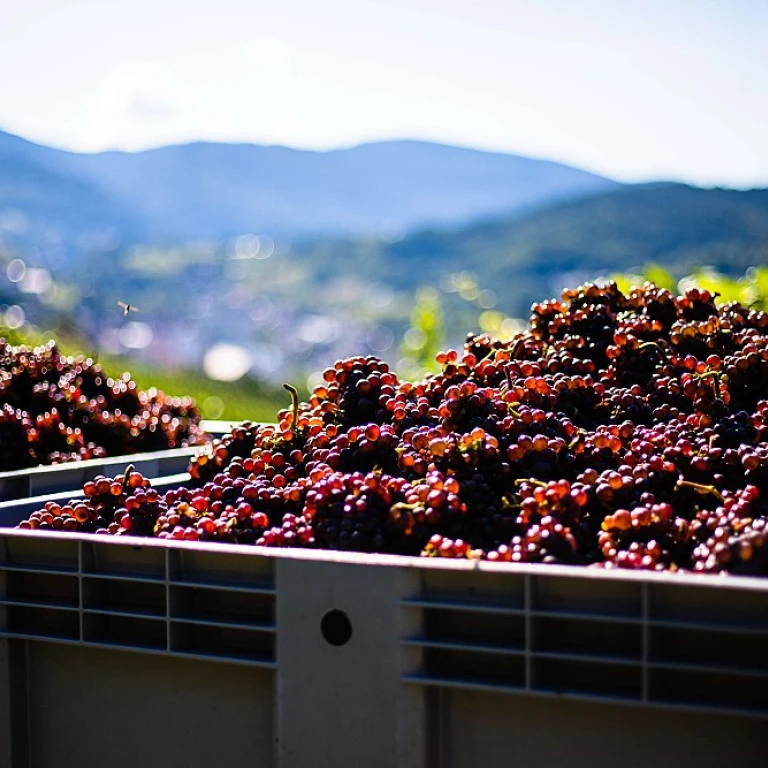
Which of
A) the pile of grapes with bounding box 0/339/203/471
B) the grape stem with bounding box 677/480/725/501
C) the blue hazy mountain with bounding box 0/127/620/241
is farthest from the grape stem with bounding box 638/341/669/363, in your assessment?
the blue hazy mountain with bounding box 0/127/620/241

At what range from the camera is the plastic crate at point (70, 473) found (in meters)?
2.31

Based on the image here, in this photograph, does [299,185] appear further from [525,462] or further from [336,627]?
[336,627]

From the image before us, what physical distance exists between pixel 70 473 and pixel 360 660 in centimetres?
129

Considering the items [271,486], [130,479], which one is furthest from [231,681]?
[130,479]

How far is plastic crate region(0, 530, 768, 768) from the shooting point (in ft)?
4.07

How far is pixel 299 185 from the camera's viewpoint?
81312 millimetres

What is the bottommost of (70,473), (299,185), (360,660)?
(360,660)

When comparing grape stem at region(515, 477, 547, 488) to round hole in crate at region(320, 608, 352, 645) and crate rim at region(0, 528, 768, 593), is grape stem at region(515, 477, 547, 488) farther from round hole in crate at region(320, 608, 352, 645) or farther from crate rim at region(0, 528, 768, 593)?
round hole in crate at region(320, 608, 352, 645)

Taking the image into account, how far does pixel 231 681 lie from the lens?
1.52m

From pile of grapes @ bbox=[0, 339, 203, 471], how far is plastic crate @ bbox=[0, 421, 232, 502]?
0.39 m

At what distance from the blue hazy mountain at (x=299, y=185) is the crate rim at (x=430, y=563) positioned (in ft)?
208

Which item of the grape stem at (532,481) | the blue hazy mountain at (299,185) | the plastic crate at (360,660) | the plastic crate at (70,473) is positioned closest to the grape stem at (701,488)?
the grape stem at (532,481)

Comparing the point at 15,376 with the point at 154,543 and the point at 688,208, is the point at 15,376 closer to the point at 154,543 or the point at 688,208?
the point at 154,543

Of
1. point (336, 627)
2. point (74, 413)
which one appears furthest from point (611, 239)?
point (336, 627)
